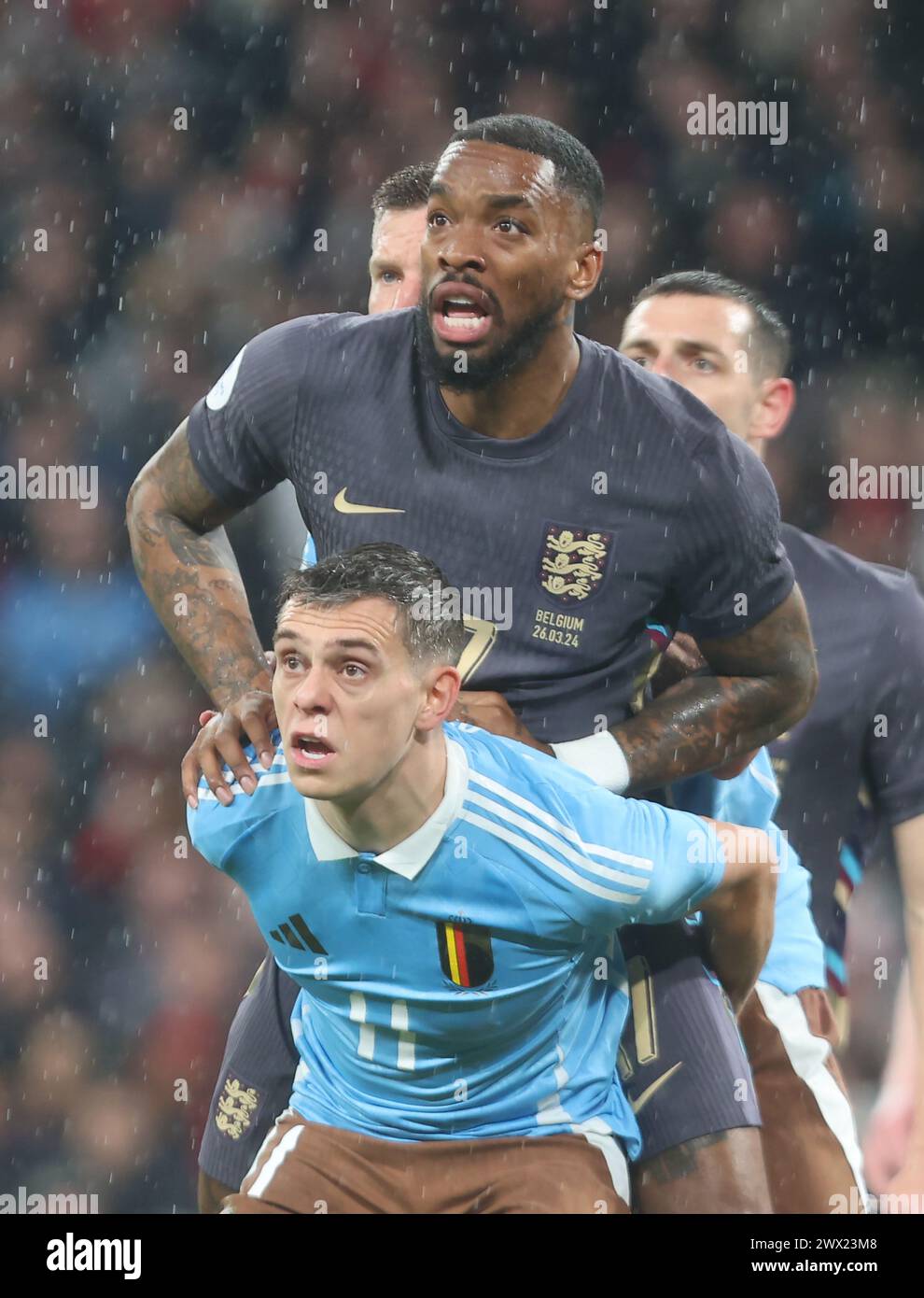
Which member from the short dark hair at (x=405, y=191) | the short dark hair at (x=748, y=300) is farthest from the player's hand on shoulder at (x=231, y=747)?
the short dark hair at (x=748, y=300)

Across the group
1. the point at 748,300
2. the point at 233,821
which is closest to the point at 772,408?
the point at 748,300

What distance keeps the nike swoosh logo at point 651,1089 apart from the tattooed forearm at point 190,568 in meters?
0.72

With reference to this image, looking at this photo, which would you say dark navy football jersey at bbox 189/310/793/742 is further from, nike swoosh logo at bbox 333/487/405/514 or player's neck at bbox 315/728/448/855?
player's neck at bbox 315/728/448/855

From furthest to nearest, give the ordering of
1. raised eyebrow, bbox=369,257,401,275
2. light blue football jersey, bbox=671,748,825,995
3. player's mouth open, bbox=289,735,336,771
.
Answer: raised eyebrow, bbox=369,257,401,275, light blue football jersey, bbox=671,748,825,995, player's mouth open, bbox=289,735,336,771

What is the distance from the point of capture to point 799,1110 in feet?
8.41

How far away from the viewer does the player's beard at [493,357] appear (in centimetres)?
222

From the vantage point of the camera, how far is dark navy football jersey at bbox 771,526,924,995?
2.97m

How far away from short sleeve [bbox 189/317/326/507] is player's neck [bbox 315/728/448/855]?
50 centimetres

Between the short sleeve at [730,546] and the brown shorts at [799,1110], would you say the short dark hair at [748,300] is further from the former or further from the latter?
the brown shorts at [799,1110]

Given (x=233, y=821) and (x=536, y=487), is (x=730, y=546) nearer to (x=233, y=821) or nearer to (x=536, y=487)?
(x=536, y=487)

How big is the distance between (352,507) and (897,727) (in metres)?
1.17

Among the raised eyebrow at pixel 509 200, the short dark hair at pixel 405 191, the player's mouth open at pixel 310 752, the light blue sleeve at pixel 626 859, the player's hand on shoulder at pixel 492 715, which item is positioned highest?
the short dark hair at pixel 405 191

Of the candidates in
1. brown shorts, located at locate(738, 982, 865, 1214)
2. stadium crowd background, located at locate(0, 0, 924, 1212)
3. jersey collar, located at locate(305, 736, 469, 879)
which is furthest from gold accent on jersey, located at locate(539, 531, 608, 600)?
stadium crowd background, located at locate(0, 0, 924, 1212)
